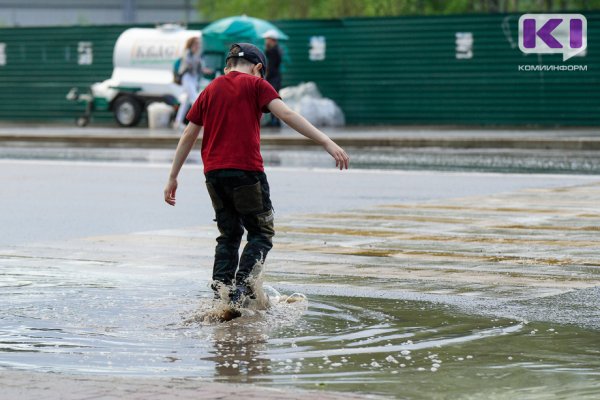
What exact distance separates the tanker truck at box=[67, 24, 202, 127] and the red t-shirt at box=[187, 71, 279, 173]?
24060mm

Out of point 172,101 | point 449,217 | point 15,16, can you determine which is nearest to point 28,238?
point 449,217

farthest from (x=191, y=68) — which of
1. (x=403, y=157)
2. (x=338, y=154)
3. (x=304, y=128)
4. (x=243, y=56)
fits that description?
(x=338, y=154)

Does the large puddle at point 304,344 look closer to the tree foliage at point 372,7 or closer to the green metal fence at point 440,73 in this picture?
the green metal fence at point 440,73

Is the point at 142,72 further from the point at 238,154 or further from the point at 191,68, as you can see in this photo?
the point at 238,154

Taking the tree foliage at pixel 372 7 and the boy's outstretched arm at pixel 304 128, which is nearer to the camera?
the boy's outstretched arm at pixel 304 128

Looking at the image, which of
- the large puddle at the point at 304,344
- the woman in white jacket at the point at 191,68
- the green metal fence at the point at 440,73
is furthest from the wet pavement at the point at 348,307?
the woman in white jacket at the point at 191,68

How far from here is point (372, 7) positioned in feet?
168

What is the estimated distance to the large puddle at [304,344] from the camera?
6.23 metres

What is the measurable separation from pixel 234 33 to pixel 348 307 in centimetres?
2417

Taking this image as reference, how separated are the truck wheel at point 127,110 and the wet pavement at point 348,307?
19970 millimetres

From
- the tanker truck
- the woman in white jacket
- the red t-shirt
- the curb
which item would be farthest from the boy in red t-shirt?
the tanker truck

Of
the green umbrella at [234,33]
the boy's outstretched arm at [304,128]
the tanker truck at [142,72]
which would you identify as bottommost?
the tanker truck at [142,72]

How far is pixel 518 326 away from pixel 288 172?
12639mm

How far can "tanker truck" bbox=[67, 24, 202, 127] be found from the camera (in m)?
32.6
